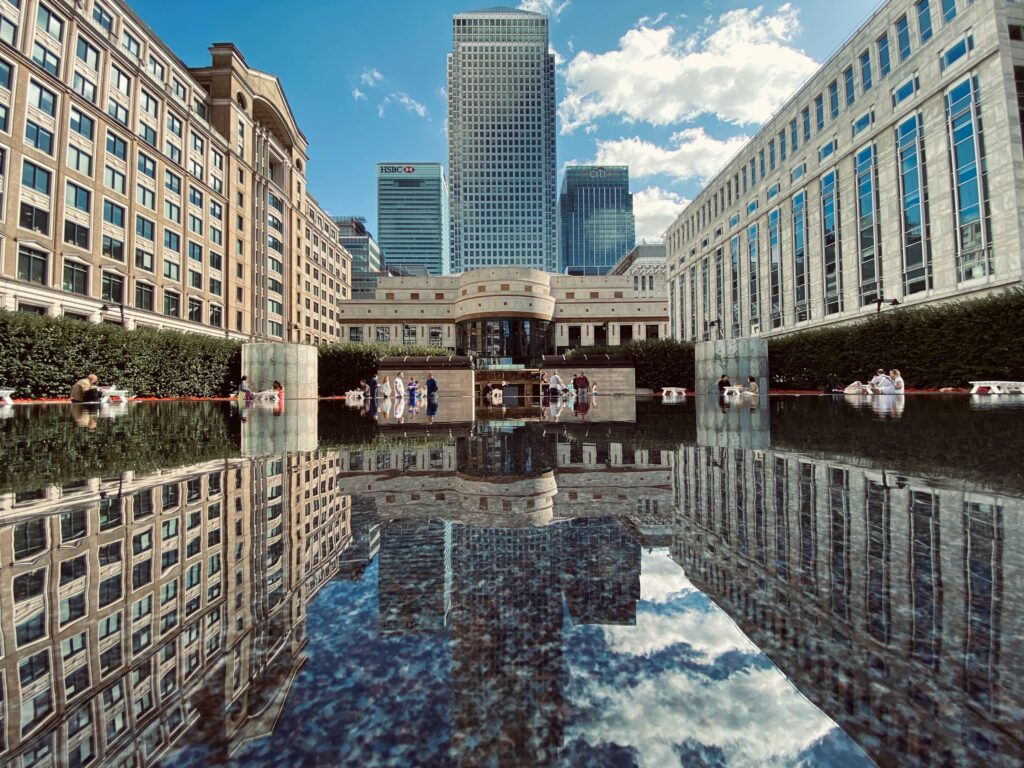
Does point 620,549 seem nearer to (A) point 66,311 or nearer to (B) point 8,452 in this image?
(B) point 8,452

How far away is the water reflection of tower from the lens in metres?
0.89

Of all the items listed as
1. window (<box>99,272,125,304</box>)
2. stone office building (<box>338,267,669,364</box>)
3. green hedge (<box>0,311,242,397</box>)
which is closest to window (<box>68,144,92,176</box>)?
window (<box>99,272,125,304</box>)

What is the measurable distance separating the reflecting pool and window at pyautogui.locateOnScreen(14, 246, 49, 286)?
3332 centimetres

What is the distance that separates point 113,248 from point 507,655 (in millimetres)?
41795

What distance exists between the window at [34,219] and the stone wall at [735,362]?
35.8 meters

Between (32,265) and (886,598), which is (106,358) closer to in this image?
(32,265)

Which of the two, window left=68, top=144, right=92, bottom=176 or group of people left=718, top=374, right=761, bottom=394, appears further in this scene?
window left=68, top=144, right=92, bottom=176

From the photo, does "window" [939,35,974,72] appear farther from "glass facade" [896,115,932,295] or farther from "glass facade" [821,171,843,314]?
"glass facade" [821,171,843,314]

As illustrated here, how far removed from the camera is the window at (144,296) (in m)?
34.3

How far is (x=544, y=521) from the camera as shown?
240cm

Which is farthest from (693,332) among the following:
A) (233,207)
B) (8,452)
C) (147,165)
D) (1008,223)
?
(8,452)

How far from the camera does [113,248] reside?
1276 inches

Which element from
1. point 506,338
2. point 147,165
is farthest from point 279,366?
point 506,338

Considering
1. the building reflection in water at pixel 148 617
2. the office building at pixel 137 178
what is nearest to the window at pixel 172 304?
the office building at pixel 137 178
